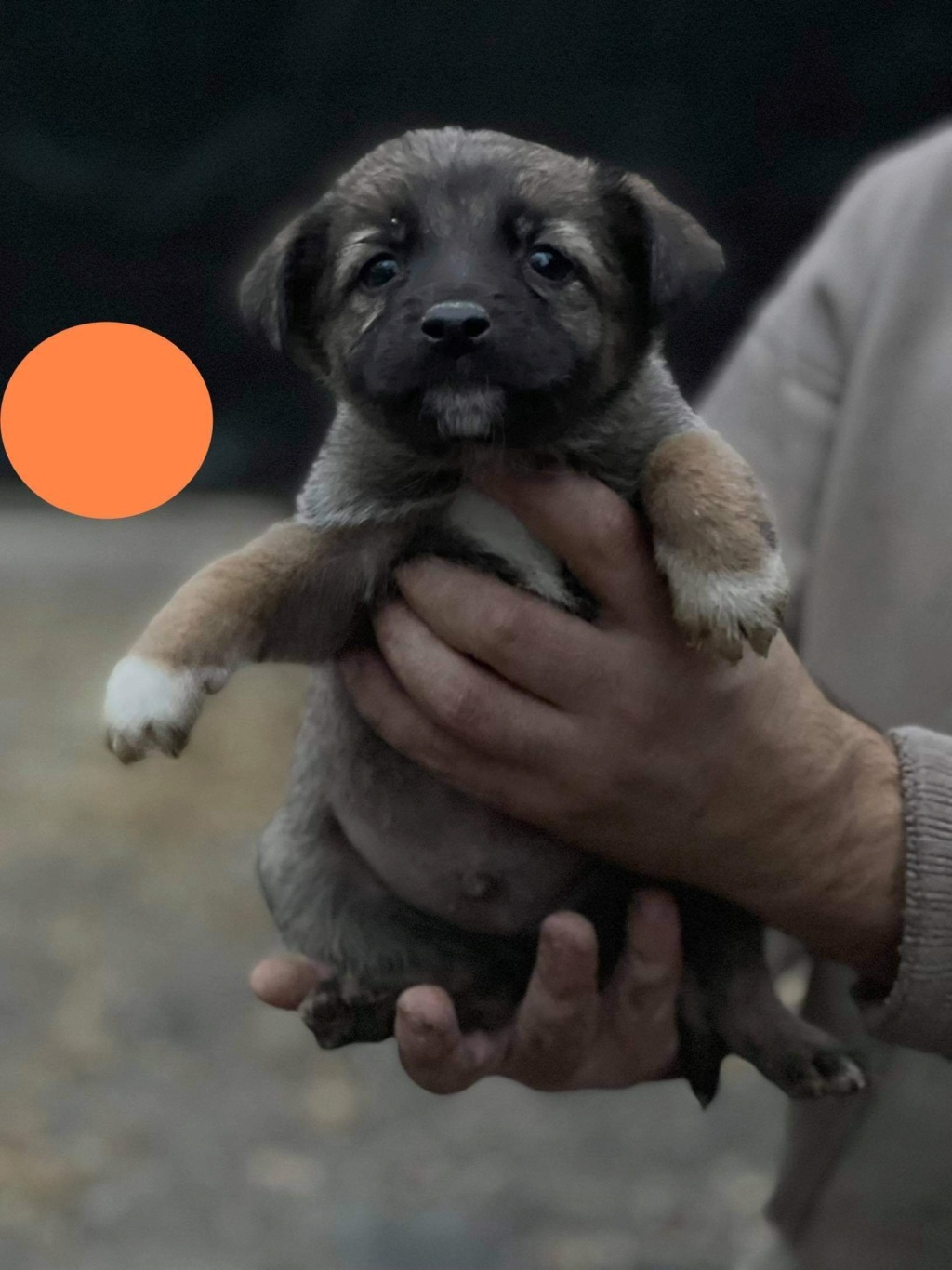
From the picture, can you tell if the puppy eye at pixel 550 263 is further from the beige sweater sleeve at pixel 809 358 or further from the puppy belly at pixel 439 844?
the beige sweater sleeve at pixel 809 358

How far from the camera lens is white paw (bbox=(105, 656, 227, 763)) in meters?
1.67

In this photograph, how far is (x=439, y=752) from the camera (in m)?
1.89

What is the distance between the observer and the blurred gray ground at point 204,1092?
4.11 metres

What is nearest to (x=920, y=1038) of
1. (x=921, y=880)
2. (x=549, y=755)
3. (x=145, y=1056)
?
(x=921, y=880)

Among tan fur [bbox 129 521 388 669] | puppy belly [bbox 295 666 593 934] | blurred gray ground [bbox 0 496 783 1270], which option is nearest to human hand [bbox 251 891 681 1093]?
puppy belly [bbox 295 666 593 934]

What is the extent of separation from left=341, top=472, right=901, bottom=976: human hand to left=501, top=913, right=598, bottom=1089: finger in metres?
0.14

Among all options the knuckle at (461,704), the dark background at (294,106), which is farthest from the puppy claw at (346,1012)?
the dark background at (294,106)

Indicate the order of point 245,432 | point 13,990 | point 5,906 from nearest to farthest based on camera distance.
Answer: point 245,432 < point 13,990 < point 5,906

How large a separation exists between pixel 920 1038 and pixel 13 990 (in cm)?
381

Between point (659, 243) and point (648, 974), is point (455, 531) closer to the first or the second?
point (659, 243)

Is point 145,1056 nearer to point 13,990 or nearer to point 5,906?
point 13,990

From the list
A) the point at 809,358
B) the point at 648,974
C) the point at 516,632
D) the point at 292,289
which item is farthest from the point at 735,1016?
the point at 809,358

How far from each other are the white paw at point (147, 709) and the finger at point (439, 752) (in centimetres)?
30

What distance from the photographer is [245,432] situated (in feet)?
8.51
